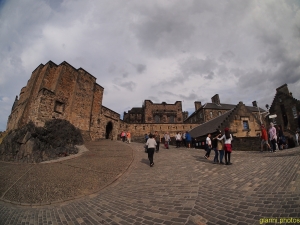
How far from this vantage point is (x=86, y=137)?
16750 mm

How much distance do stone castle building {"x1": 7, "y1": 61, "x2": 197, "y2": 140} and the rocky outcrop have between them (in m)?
1.53

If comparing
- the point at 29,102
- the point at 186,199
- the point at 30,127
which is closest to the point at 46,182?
the point at 186,199

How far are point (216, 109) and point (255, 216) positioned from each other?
40154mm

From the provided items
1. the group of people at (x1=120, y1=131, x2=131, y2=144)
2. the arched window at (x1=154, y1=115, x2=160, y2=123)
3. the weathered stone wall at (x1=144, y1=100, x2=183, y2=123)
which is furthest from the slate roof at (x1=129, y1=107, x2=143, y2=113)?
the group of people at (x1=120, y1=131, x2=131, y2=144)

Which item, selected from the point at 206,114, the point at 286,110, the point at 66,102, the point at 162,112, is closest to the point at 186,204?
the point at 66,102

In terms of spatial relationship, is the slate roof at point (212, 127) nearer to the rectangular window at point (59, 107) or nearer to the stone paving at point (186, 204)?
the stone paving at point (186, 204)

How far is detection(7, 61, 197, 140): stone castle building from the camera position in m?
13.3

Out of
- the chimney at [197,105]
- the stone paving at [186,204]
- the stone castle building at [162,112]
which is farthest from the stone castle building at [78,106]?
the chimney at [197,105]

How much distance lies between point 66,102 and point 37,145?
7045mm

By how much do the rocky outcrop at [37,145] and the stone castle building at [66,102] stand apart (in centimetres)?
153

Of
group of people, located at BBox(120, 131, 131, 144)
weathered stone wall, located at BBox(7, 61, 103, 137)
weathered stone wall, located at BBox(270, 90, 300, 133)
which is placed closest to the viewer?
weathered stone wall, located at BBox(7, 61, 103, 137)

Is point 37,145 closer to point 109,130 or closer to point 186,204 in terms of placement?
point 186,204

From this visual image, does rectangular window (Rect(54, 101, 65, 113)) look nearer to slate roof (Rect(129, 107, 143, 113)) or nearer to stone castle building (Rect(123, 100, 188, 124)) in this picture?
stone castle building (Rect(123, 100, 188, 124))

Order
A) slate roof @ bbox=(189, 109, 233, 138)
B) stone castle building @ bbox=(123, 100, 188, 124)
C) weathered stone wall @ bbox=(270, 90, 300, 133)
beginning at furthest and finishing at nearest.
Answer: stone castle building @ bbox=(123, 100, 188, 124) → weathered stone wall @ bbox=(270, 90, 300, 133) → slate roof @ bbox=(189, 109, 233, 138)
